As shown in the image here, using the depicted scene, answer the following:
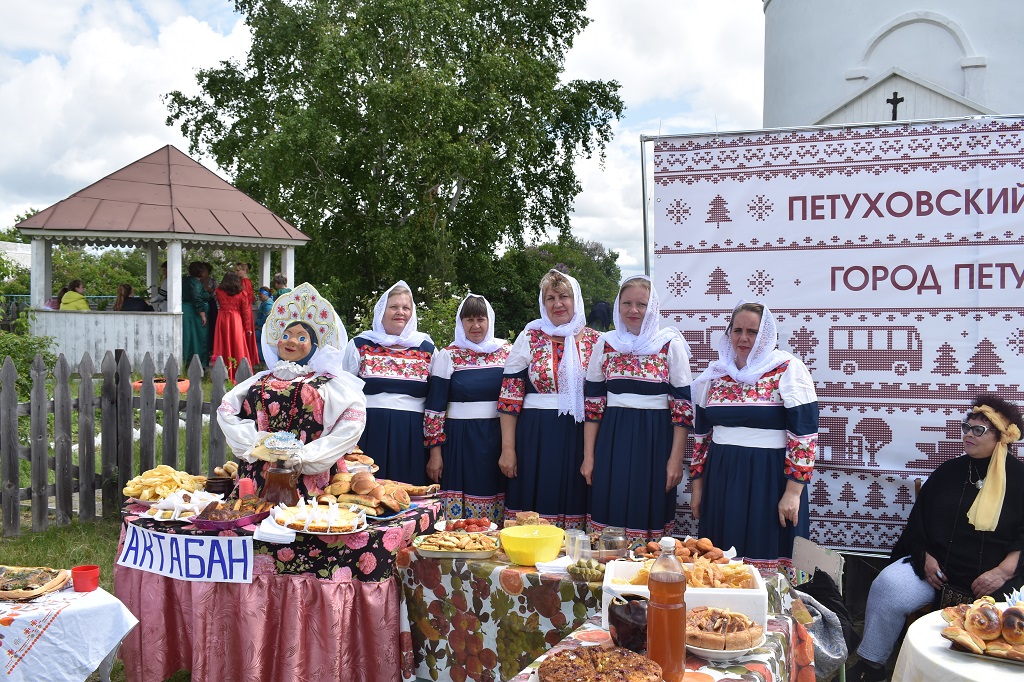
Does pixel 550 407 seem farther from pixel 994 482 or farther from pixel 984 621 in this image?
pixel 984 621

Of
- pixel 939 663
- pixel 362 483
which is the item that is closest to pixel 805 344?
pixel 939 663

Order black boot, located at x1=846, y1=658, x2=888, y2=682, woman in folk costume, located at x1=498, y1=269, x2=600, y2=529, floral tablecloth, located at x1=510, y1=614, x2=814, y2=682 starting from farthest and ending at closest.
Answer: woman in folk costume, located at x1=498, y1=269, x2=600, y2=529 < black boot, located at x1=846, y1=658, x2=888, y2=682 < floral tablecloth, located at x1=510, y1=614, x2=814, y2=682

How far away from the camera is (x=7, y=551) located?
18.0 feet

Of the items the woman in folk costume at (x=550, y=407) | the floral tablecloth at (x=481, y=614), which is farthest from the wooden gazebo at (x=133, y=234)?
the floral tablecloth at (x=481, y=614)

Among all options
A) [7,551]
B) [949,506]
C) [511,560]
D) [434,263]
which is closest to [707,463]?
[949,506]

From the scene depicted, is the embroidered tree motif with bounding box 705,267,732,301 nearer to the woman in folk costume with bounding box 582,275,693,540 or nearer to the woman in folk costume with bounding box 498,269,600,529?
the woman in folk costume with bounding box 582,275,693,540

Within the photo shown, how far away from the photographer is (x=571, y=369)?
4.34 meters

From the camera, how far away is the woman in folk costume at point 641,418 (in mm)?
4125

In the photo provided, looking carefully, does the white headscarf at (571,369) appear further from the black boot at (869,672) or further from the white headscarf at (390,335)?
the black boot at (869,672)

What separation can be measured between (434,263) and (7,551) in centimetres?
1193

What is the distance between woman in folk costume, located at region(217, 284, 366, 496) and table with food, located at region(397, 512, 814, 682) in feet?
2.02

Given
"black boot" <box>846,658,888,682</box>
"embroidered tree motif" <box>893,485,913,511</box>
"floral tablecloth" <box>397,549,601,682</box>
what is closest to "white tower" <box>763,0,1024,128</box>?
"embroidered tree motif" <box>893,485,913,511</box>

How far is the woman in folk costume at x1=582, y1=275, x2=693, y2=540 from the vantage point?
412 centimetres

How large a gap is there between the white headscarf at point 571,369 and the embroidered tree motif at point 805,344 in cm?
116
